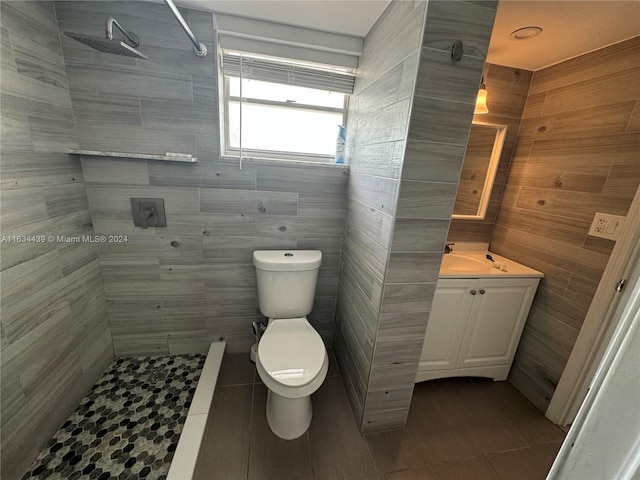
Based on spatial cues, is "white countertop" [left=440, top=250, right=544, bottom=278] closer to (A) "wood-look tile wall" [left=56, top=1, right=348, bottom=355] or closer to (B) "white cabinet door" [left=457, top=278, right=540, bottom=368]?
(B) "white cabinet door" [left=457, top=278, right=540, bottom=368]

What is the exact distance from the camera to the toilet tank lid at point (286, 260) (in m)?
1.59

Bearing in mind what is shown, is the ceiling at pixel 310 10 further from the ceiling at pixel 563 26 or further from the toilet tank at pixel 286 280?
the toilet tank at pixel 286 280

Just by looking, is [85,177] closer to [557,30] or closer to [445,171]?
[445,171]

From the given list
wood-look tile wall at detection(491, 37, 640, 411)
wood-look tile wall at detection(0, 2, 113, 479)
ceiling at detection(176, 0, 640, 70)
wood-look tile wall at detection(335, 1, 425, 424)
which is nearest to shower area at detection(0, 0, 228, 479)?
wood-look tile wall at detection(0, 2, 113, 479)

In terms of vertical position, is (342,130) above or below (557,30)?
below

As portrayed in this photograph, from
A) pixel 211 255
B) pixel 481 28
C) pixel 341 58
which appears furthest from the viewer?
pixel 211 255

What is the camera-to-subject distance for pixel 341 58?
159 cm

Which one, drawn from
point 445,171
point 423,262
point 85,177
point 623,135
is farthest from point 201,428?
point 623,135

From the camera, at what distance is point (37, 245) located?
119cm

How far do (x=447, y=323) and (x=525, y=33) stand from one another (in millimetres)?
1670

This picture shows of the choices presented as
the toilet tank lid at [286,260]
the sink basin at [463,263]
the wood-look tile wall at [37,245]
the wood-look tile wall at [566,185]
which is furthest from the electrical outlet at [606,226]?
the wood-look tile wall at [37,245]

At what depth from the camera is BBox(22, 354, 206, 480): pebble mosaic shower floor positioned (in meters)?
1.20

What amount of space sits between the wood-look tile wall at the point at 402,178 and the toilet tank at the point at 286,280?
302 millimetres

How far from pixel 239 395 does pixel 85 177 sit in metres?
1.60
